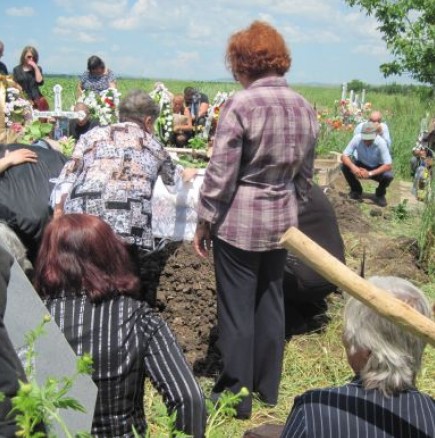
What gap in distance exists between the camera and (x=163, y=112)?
7004mm

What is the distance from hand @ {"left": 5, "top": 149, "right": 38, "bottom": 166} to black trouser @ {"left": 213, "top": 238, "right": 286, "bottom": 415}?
136cm

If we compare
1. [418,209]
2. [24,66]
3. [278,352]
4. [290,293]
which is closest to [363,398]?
[278,352]

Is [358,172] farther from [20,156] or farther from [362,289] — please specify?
[362,289]

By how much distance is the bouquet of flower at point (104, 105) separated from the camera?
684cm

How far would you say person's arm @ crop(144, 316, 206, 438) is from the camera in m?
1.70

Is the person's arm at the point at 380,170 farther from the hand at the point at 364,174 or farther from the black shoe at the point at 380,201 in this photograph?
the black shoe at the point at 380,201

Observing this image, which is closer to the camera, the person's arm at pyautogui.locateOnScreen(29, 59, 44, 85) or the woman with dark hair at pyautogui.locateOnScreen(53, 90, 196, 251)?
the woman with dark hair at pyautogui.locateOnScreen(53, 90, 196, 251)

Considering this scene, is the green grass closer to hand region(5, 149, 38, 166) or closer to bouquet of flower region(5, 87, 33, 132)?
hand region(5, 149, 38, 166)

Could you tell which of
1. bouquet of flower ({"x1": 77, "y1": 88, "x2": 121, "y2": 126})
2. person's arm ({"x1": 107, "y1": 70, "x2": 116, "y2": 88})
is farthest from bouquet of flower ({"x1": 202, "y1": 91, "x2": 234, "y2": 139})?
person's arm ({"x1": 107, "y1": 70, "x2": 116, "y2": 88})

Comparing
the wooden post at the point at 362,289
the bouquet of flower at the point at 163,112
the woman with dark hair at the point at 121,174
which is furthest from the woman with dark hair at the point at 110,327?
the bouquet of flower at the point at 163,112

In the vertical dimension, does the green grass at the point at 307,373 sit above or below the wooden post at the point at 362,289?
below

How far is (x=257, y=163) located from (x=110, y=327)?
4.06 ft

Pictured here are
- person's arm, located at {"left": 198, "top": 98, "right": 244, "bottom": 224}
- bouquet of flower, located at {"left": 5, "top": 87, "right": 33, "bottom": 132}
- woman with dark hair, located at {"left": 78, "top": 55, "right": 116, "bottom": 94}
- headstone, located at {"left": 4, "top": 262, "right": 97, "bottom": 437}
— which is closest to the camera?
headstone, located at {"left": 4, "top": 262, "right": 97, "bottom": 437}

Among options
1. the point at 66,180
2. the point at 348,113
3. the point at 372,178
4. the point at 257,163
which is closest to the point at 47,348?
the point at 257,163
